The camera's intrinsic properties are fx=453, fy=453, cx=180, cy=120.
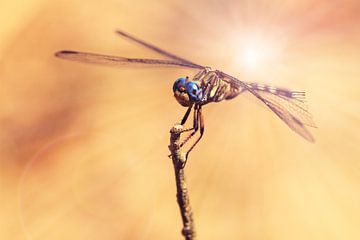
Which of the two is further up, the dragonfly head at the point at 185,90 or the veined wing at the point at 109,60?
the veined wing at the point at 109,60

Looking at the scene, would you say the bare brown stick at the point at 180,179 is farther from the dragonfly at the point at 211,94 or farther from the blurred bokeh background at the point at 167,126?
the blurred bokeh background at the point at 167,126

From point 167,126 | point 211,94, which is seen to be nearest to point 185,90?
point 211,94

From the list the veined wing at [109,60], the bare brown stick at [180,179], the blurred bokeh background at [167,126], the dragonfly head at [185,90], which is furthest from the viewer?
the blurred bokeh background at [167,126]

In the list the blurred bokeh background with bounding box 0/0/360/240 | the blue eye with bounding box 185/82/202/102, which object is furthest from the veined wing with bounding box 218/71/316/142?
the blurred bokeh background with bounding box 0/0/360/240

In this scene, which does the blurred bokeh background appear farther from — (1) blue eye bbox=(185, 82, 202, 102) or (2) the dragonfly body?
(1) blue eye bbox=(185, 82, 202, 102)

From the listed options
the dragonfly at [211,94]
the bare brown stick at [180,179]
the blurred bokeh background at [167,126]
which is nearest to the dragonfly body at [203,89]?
the dragonfly at [211,94]

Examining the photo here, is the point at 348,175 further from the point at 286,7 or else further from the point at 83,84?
the point at 83,84

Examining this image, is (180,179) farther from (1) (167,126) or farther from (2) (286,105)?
(1) (167,126)
